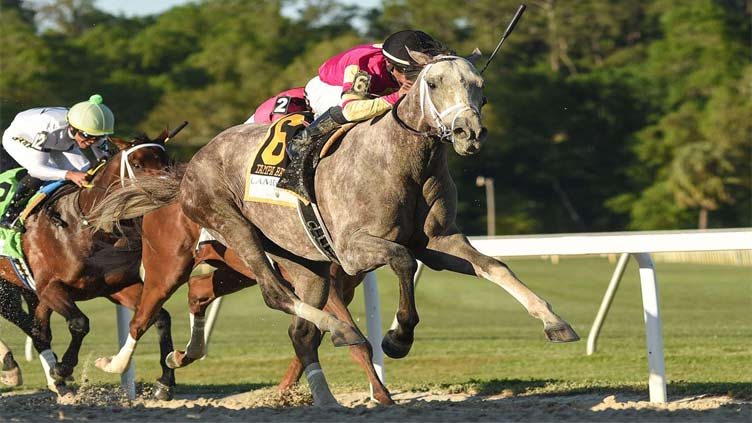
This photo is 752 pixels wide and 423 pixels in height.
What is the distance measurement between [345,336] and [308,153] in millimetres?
882

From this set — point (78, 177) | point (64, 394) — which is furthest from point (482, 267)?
point (78, 177)

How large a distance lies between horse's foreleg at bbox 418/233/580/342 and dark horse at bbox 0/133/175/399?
2.30 m

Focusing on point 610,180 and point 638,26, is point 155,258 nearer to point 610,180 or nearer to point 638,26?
point 610,180

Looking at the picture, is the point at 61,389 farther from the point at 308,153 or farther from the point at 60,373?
the point at 308,153

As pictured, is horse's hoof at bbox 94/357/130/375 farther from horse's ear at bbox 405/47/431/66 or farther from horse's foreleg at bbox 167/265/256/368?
horse's ear at bbox 405/47/431/66

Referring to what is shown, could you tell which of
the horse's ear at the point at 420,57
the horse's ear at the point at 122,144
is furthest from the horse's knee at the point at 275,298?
the horse's ear at the point at 122,144

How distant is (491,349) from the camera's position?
9.82 metres

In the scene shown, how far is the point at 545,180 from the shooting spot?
54.6 meters

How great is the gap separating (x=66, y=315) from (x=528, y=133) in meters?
49.9

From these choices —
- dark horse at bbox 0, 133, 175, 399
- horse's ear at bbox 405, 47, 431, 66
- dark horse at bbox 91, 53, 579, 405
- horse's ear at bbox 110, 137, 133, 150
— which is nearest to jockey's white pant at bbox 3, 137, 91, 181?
dark horse at bbox 0, 133, 175, 399

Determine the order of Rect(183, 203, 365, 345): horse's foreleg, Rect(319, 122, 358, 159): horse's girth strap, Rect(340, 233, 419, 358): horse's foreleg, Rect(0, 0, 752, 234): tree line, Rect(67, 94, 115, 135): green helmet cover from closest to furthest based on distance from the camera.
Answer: Rect(340, 233, 419, 358): horse's foreleg, Rect(319, 122, 358, 159): horse's girth strap, Rect(183, 203, 365, 345): horse's foreleg, Rect(67, 94, 115, 135): green helmet cover, Rect(0, 0, 752, 234): tree line

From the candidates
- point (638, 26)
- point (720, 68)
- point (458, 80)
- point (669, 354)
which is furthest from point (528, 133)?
point (458, 80)

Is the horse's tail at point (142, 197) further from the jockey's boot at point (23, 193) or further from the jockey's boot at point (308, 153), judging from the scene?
the jockey's boot at point (308, 153)

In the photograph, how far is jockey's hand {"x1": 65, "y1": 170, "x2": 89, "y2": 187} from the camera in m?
7.44
